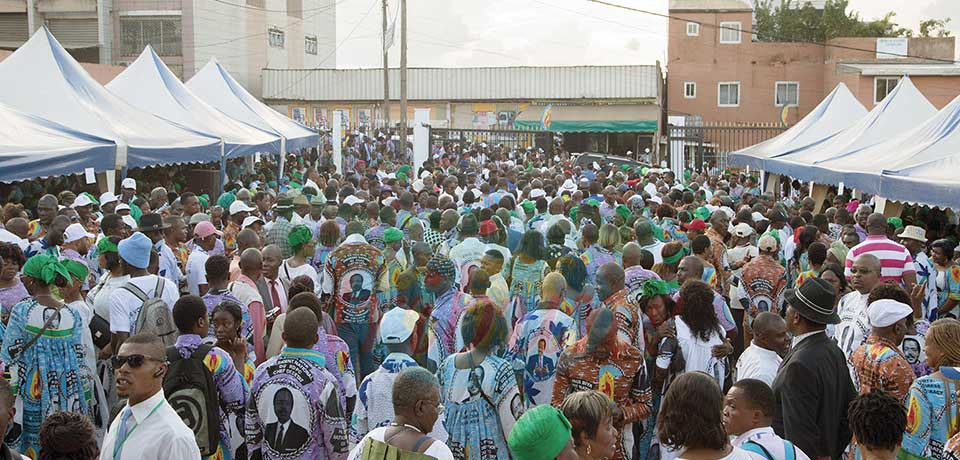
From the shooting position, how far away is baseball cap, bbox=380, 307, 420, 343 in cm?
538

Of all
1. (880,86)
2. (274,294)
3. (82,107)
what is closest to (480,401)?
(274,294)

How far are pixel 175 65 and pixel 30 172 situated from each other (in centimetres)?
3416

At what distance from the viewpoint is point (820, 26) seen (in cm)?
5903

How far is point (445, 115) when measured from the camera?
46.2 metres

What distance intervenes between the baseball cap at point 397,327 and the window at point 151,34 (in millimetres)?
42961

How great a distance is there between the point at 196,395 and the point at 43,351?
5.16 feet

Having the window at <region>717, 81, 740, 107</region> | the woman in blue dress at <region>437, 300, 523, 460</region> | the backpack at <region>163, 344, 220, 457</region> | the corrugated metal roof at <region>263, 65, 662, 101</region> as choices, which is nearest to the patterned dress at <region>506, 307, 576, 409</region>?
the woman in blue dress at <region>437, 300, 523, 460</region>

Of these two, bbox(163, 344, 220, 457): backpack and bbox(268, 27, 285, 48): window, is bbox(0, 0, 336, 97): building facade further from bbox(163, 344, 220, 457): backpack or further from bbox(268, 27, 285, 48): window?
bbox(163, 344, 220, 457): backpack

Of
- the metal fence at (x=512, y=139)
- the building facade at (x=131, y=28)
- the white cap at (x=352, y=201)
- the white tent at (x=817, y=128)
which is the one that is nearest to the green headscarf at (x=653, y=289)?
the white cap at (x=352, y=201)

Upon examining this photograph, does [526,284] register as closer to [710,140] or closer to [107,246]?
[107,246]

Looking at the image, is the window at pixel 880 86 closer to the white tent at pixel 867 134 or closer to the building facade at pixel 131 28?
the white tent at pixel 867 134

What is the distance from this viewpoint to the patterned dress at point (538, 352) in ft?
20.5

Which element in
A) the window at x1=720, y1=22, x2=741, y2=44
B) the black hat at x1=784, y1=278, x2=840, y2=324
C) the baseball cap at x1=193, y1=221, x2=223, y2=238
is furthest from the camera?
the window at x1=720, y1=22, x2=741, y2=44

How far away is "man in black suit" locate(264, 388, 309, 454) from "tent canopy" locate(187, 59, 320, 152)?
2009 centimetres
